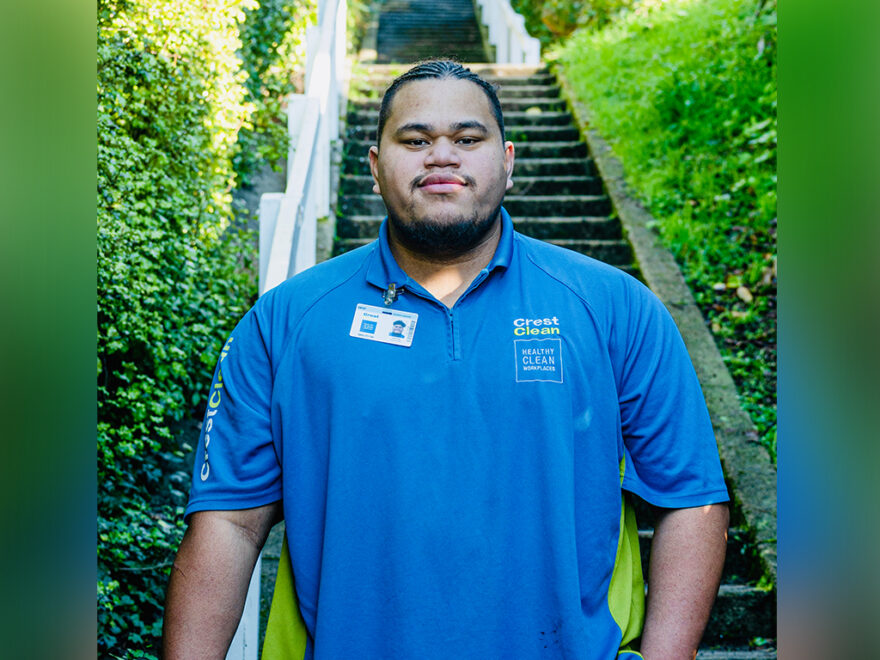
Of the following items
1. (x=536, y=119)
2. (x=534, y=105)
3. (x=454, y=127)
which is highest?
(x=534, y=105)

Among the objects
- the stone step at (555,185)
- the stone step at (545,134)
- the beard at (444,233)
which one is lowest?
the beard at (444,233)

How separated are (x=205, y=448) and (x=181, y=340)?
80.4 inches

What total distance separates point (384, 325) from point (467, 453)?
34 cm

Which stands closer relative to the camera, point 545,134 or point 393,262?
point 393,262

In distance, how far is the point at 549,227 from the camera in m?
6.52

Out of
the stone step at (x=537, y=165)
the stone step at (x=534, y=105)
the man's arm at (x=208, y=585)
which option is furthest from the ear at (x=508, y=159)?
the stone step at (x=534, y=105)

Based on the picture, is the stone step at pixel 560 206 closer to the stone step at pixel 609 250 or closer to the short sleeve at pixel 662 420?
the stone step at pixel 609 250

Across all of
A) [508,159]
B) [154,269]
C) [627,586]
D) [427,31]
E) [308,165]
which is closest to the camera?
[627,586]

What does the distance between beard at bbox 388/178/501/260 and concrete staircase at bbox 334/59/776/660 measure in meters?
2.37

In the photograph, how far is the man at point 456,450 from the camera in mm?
1933

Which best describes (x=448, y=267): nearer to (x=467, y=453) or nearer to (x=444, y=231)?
(x=444, y=231)

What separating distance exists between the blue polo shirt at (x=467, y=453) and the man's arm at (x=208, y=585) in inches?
2.1

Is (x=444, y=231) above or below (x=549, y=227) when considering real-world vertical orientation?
below

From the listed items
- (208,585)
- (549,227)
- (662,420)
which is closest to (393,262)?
(662,420)
